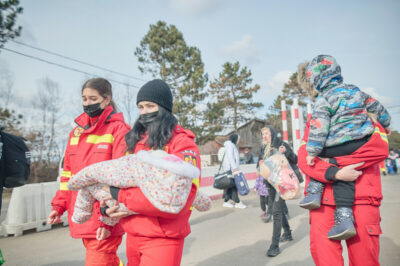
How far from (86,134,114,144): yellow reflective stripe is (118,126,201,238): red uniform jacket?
58cm

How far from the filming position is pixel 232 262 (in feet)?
13.3

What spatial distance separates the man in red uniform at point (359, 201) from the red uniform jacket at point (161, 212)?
109cm

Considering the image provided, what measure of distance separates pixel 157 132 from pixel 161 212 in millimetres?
533

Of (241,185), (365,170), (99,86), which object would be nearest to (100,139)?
(99,86)

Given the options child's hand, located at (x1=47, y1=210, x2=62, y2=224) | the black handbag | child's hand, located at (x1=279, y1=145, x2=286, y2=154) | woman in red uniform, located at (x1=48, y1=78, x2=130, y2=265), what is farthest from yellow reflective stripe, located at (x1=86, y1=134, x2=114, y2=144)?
the black handbag

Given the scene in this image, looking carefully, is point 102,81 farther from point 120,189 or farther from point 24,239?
point 24,239

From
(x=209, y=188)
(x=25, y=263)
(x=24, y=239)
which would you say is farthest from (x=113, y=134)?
(x=209, y=188)

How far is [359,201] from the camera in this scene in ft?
6.98

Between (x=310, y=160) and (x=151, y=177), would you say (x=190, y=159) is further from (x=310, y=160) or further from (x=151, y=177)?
(x=310, y=160)

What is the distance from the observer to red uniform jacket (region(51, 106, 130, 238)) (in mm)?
2258

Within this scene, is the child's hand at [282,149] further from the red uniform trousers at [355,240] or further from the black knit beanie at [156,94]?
the black knit beanie at [156,94]

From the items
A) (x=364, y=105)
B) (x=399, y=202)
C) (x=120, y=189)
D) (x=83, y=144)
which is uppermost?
(x=364, y=105)

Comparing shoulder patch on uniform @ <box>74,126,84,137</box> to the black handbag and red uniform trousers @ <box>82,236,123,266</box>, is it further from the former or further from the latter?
the black handbag

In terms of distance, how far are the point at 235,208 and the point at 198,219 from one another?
1651 mm
